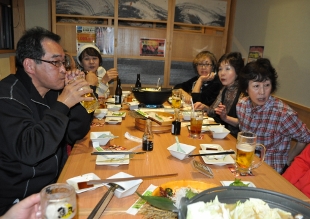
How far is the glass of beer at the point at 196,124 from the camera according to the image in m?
→ 1.72

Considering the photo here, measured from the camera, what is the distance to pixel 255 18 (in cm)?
408

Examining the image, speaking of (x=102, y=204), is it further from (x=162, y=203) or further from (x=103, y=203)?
(x=162, y=203)

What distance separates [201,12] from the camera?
14.8ft

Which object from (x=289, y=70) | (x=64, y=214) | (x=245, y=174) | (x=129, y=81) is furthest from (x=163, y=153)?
(x=129, y=81)

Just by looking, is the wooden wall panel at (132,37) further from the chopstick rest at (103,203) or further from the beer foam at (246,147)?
the chopstick rest at (103,203)

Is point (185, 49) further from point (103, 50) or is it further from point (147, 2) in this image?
point (103, 50)

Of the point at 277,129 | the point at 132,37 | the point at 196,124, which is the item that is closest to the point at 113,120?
the point at 196,124

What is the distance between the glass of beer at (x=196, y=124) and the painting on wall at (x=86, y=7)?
3183mm

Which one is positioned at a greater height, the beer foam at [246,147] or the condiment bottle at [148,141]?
the beer foam at [246,147]

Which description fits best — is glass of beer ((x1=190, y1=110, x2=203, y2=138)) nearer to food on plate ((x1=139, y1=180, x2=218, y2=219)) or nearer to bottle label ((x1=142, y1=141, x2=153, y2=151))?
bottle label ((x1=142, y1=141, x2=153, y2=151))

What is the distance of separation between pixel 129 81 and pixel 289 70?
2594 mm

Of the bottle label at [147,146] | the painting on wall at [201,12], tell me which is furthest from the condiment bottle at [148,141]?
the painting on wall at [201,12]

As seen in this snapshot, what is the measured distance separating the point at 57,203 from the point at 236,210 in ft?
1.56

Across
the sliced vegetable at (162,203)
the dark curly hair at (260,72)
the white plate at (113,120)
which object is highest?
the dark curly hair at (260,72)
